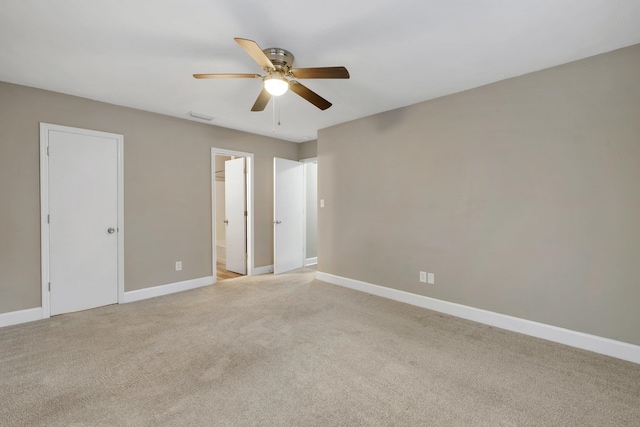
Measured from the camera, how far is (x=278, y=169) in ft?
16.6

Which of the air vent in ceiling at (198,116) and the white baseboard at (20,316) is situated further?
the air vent in ceiling at (198,116)

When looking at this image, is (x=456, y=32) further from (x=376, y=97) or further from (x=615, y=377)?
(x=615, y=377)

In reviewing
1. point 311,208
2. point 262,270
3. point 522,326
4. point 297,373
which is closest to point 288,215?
point 311,208

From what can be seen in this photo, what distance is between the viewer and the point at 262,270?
16.8ft

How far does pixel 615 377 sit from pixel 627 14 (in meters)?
2.53

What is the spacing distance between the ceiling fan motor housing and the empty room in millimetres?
13

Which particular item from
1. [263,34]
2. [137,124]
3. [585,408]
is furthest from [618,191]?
[137,124]

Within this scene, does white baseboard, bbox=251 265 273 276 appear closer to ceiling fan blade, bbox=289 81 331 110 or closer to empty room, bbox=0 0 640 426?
empty room, bbox=0 0 640 426

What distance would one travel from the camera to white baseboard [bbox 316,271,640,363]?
229 cm

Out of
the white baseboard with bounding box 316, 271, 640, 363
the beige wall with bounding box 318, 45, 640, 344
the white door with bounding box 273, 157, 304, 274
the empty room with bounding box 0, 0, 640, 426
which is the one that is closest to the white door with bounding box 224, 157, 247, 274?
the white door with bounding box 273, 157, 304, 274

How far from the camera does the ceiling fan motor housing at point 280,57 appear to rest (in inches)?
87.7

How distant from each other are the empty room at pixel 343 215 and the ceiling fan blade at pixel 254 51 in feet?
0.06

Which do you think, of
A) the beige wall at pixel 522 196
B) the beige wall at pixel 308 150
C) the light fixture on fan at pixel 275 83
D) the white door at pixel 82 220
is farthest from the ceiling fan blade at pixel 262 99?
the beige wall at pixel 308 150

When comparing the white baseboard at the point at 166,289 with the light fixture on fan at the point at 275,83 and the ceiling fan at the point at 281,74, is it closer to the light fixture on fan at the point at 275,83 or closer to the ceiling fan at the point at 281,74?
the ceiling fan at the point at 281,74
